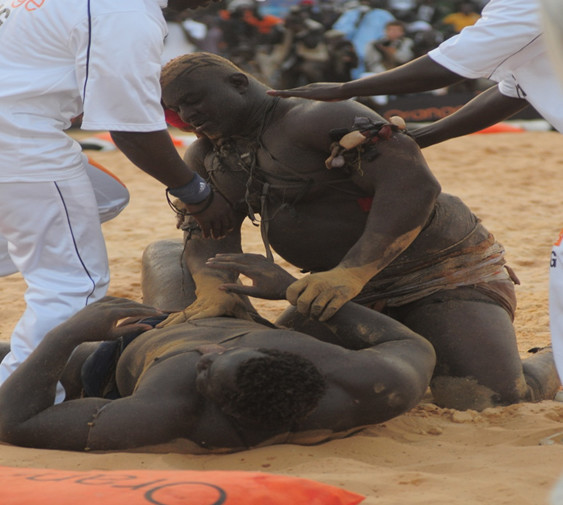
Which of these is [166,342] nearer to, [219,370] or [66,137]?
[219,370]

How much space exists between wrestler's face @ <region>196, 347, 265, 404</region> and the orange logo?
1.46 m

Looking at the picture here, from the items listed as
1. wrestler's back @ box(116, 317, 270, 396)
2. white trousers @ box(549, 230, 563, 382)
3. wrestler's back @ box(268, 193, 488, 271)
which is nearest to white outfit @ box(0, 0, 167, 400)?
wrestler's back @ box(116, 317, 270, 396)

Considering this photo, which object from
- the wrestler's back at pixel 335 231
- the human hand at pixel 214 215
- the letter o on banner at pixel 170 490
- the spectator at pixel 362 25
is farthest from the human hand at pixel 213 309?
the spectator at pixel 362 25

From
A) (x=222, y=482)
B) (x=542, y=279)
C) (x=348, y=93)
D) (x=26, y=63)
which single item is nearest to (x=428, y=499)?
(x=222, y=482)

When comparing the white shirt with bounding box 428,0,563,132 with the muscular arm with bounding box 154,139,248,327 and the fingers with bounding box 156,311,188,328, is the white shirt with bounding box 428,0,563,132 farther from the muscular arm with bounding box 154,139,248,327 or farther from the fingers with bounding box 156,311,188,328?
the fingers with bounding box 156,311,188,328

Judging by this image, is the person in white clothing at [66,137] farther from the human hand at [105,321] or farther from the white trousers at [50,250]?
the human hand at [105,321]

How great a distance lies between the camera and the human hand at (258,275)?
311cm

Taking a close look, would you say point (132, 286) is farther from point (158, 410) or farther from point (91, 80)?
point (158, 410)

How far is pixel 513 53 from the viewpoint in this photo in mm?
2814

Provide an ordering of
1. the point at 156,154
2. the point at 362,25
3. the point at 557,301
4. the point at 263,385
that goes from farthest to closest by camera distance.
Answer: the point at 362,25 < the point at 156,154 < the point at 557,301 < the point at 263,385

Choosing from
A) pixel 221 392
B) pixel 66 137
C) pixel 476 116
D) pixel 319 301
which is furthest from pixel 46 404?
pixel 476 116

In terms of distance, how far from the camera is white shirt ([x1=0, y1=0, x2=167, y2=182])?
10.2 ft

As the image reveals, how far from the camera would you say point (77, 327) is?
2.89 m

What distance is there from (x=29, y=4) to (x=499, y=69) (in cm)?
166
